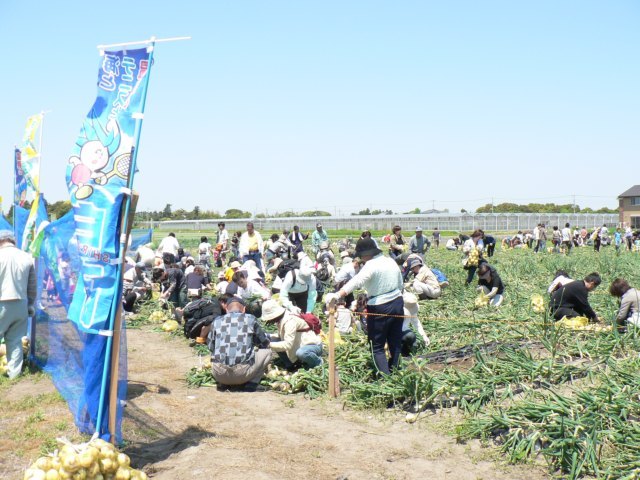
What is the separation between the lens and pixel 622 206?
5822 cm

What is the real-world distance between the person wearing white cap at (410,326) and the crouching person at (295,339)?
3.65 ft

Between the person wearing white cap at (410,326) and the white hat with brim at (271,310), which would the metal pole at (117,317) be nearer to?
the white hat with brim at (271,310)

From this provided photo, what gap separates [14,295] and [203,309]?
285cm

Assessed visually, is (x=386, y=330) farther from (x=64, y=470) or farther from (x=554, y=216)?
(x=554, y=216)

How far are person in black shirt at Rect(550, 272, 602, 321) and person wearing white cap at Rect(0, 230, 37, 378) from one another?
6909 millimetres

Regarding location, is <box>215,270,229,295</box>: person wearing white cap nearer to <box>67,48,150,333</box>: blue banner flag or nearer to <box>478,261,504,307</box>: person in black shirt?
<box>478,261,504,307</box>: person in black shirt

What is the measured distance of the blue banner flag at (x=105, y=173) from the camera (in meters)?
4.37

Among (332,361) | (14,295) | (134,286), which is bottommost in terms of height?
(332,361)

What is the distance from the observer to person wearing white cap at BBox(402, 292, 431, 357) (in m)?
7.38

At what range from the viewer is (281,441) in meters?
5.18

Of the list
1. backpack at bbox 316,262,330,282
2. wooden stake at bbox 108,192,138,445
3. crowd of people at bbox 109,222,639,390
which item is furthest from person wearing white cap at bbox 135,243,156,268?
wooden stake at bbox 108,192,138,445

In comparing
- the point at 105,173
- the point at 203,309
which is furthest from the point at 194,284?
the point at 105,173

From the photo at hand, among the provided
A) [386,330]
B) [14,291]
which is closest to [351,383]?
[386,330]

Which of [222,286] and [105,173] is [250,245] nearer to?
[222,286]
